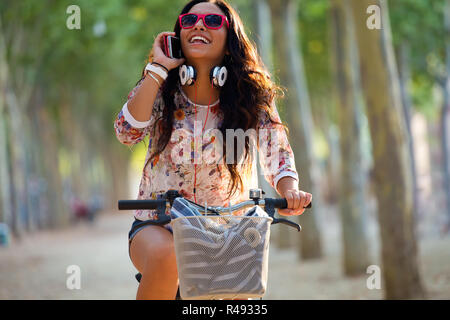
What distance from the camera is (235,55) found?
3521mm

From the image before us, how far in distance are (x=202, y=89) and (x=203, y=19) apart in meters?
0.33

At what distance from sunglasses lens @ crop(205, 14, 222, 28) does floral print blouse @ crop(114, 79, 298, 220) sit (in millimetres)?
365

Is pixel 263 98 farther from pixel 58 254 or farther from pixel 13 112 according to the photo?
pixel 13 112

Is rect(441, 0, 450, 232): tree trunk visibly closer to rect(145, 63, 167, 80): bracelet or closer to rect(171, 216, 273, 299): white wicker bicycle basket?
rect(145, 63, 167, 80): bracelet

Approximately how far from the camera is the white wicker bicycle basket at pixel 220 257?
2.61m

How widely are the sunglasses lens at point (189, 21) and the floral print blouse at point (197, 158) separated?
34 cm

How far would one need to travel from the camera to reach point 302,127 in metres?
A: 15.2

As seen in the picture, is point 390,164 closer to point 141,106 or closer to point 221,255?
point 141,106

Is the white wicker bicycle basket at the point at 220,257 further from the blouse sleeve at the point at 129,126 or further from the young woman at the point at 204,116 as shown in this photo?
the blouse sleeve at the point at 129,126

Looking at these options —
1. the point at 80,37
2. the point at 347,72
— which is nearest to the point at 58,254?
the point at 80,37

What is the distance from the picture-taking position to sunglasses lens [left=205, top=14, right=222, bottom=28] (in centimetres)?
343

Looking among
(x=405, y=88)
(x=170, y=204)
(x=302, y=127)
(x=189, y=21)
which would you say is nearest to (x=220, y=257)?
(x=170, y=204)

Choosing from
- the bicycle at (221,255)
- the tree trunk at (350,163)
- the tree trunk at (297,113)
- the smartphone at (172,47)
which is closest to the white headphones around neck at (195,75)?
the smartphone at (172,47)

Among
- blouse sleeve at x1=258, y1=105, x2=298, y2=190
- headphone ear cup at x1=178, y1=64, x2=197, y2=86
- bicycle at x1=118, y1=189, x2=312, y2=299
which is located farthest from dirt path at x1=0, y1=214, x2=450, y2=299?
bicycle at x1=118, y1=189, x2=312, y2=299
